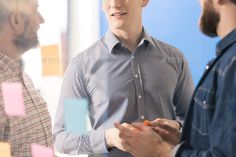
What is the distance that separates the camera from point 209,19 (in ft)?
3.17

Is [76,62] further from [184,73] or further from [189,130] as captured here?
[189,130]

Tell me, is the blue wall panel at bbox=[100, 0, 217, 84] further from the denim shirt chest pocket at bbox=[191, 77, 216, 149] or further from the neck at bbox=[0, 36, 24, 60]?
the neck at bbox=[0, 36, 24, 60]

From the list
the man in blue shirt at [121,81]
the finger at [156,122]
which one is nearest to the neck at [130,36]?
the man in blue shirt at [121,81]

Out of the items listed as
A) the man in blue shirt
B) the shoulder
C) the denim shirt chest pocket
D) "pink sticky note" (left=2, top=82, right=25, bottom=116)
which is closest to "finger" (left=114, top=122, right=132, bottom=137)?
the man in blue shirt

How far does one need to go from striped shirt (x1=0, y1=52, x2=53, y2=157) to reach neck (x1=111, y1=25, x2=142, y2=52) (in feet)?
1.29

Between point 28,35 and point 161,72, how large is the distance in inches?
21.3

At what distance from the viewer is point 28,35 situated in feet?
4.34

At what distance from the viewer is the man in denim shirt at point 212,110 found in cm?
81

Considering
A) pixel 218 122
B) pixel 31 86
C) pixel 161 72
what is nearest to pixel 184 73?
pixel 161 72

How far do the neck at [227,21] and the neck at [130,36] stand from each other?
1.31ft

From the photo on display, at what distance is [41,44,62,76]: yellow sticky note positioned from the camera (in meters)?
1.30

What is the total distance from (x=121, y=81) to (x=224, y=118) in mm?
540

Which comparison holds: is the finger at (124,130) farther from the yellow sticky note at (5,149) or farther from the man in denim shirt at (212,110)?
the yellow sticky note at (5,149)

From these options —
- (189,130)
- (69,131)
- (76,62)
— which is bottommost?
(69,131)
